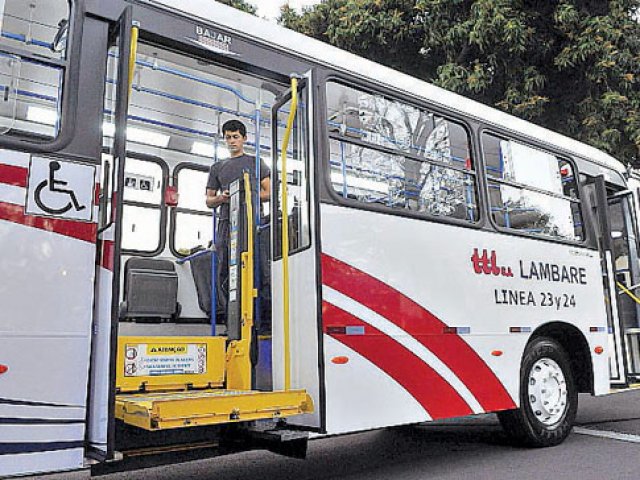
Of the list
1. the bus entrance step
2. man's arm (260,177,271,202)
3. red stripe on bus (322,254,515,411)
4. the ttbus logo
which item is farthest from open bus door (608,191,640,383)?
the bus entrance step

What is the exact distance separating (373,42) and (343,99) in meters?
8.25

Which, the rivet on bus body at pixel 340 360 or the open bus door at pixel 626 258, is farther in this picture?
the open bus door at pixel 626 258

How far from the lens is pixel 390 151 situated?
15.4 ft

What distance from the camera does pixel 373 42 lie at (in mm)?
12266

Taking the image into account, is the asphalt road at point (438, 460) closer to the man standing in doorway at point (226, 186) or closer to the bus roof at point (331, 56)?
the man standing in doorway at point (226, 186)

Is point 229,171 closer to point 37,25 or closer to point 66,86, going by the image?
point 37,25

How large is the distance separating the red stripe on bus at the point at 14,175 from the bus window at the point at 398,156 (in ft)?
6.41

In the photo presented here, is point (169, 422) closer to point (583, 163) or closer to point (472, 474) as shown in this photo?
point (472, 474)

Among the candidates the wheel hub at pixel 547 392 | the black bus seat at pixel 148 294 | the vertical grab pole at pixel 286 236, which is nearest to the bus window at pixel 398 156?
the vertical grab pole at pixel 286 236

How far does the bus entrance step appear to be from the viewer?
3.22 meters

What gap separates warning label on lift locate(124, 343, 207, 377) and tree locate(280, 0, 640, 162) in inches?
328

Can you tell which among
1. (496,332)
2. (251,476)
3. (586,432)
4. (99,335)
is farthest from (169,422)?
(586,432)

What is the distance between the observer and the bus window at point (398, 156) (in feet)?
14.6

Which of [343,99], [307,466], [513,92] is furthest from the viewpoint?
[513,92]
